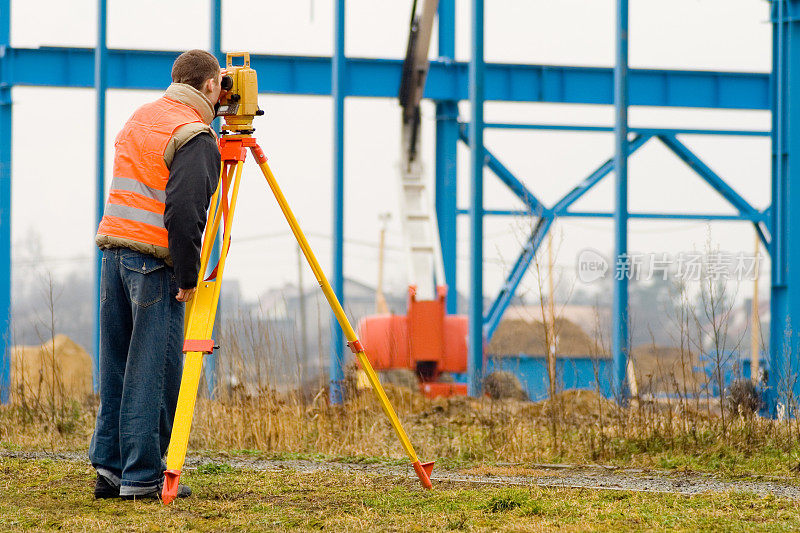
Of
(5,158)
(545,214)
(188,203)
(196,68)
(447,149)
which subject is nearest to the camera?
(188,203)

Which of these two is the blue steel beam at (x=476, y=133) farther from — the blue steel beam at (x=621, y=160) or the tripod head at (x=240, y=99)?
the tripod head at (x=240, y=99)

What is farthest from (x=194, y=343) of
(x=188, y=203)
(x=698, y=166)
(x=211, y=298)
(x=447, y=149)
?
(x=698, y=166)

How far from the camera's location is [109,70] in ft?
49.2

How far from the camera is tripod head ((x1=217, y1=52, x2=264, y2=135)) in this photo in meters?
4.16

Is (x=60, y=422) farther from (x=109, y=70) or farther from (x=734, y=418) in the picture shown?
(x=109, y=70)

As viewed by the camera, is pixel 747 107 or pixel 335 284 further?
A: pixel 747 107

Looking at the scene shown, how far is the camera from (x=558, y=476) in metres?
5.23

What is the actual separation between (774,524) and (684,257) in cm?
654

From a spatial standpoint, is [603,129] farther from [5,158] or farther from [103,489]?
[103,489]

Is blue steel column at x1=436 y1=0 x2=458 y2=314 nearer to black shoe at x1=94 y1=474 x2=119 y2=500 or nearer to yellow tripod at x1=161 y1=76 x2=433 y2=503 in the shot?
yellow tripod at x1=161 y1=76 x2=433 y2=503

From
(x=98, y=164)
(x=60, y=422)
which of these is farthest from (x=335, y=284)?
(x=60, y=422)

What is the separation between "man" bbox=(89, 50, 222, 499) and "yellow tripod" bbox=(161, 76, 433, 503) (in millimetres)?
94

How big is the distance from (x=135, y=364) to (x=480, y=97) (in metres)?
7.78

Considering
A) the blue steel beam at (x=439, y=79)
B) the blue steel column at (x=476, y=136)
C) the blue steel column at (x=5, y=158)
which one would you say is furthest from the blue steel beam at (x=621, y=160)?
the blue steel column at (x=5, y=158)
